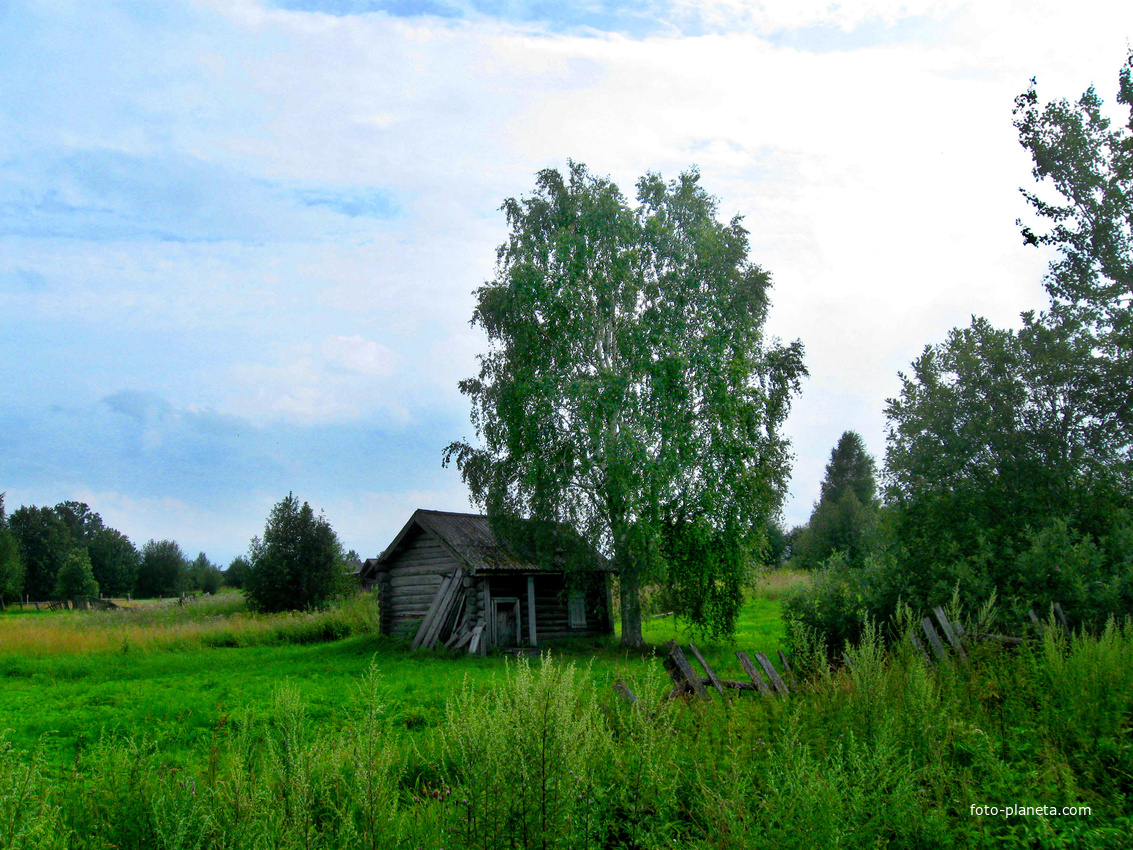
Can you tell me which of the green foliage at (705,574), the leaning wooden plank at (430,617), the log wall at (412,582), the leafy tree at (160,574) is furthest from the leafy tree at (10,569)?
the green foliage at (705,574)

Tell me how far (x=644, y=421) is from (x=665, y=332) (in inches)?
110

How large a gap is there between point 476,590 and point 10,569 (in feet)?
188

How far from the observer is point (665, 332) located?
21703 millimetres

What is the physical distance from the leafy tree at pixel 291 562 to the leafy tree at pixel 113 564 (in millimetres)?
46606

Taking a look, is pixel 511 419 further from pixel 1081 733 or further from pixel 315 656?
pixel 1081 733

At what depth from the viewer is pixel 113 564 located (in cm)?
7400

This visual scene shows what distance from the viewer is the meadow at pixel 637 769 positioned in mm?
4082

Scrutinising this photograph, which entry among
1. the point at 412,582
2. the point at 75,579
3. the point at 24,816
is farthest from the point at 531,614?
the point at 75,579

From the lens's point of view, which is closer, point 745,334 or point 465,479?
point 745,334

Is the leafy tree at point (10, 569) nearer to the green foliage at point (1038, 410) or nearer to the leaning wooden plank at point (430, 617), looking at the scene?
the leaning wooden plank at point (430, 617)

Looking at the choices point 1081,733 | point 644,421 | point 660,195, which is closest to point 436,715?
point 1081,733

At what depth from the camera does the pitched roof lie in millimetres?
22609

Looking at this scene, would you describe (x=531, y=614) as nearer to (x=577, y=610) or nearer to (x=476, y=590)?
(x=476, y=590)

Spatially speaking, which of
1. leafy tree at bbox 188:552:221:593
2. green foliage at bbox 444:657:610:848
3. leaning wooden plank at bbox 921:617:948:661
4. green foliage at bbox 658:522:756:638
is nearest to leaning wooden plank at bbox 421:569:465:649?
green foliage at bbox 658:522:756:638
